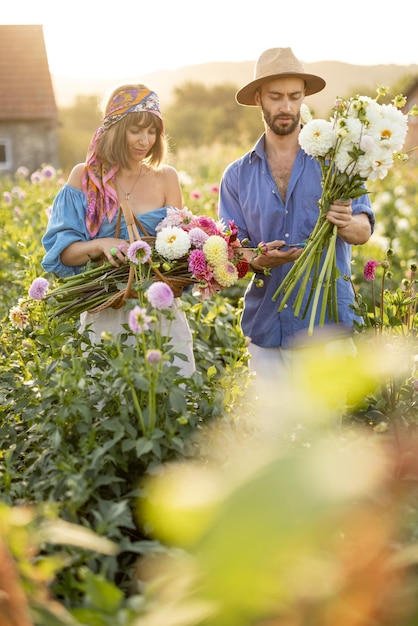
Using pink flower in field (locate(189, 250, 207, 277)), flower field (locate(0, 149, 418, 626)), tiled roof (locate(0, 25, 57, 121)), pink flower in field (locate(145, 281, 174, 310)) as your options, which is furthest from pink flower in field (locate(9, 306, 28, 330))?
tiled roof (locate(0, 25, 57, 121))

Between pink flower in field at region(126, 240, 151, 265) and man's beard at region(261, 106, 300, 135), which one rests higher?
man's beard at region(261, 106, 300, 135)

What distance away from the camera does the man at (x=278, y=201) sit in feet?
10.5

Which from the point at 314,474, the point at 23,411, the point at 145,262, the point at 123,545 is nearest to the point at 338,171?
the point at 145,262

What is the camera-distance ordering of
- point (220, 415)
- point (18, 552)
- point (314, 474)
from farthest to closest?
point (220, 415), point (18, 552), point (314, 474)

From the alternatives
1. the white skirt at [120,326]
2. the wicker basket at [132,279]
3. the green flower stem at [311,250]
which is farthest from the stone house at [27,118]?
the green flower stem at [311,250]

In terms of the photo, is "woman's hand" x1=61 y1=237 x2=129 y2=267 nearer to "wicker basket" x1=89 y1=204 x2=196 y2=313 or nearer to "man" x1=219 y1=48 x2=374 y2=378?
"wicker basket" x1=89 y1=204 x2=196 y2=313

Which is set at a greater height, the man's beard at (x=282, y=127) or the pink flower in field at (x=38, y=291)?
the man's beard at (x=282, y=127)

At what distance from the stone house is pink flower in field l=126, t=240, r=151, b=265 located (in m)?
22.5

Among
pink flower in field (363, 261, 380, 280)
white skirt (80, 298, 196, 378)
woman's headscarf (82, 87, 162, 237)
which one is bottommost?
white skirt (80, 298, 196, 378)

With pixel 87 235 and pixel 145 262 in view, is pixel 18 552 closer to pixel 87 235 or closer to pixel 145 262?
pixel 145 262

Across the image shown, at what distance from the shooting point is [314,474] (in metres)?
0.46

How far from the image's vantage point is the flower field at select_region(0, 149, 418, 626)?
19.5 inches

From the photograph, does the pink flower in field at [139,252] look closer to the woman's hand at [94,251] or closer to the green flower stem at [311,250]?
the woman's hand at [94,251]

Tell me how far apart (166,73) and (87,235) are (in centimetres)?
9989
